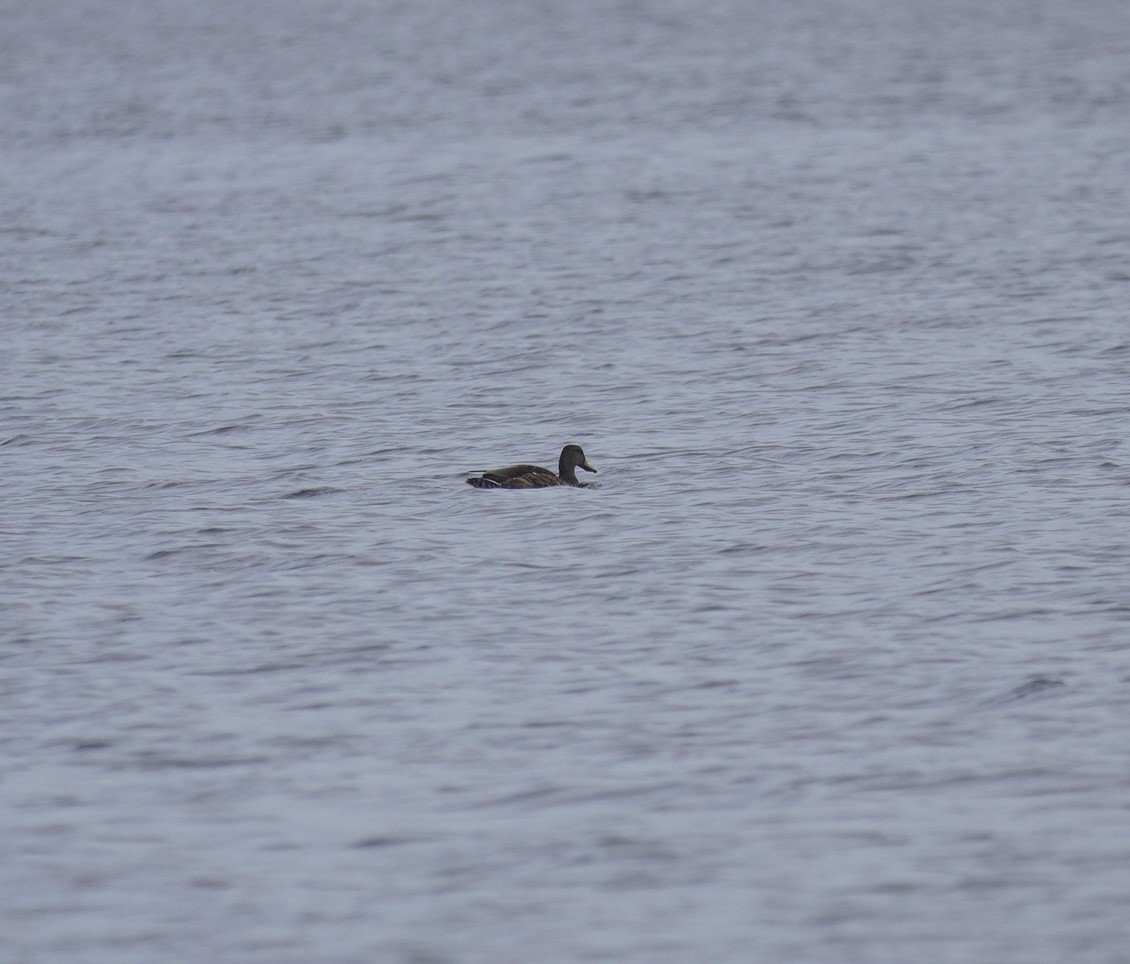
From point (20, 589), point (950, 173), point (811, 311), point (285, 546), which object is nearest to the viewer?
point (20, 589)

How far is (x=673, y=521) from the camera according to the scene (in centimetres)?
1936

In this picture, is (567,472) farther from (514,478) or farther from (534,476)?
(514,478)

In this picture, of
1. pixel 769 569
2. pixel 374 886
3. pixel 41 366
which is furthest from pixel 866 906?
pixel 41 366

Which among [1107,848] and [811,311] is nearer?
[1107,848]

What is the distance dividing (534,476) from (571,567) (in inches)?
102

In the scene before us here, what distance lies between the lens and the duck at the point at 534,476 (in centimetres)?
2020

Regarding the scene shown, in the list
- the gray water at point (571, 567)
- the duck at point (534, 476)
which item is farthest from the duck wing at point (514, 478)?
the gray water at point (571, 567)

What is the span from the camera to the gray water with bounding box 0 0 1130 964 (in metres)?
11.6

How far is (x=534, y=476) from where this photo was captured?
20.3 m

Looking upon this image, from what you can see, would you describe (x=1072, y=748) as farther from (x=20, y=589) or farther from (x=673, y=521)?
(x=20, y=589)

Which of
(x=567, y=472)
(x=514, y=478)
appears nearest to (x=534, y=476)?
(x=514, y=478)

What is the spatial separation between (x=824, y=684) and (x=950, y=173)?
99.9 feet

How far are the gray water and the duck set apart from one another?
15cm

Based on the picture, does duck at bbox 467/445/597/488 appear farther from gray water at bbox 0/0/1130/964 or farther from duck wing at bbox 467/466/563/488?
gray water at bbox 0/0/1130/964
